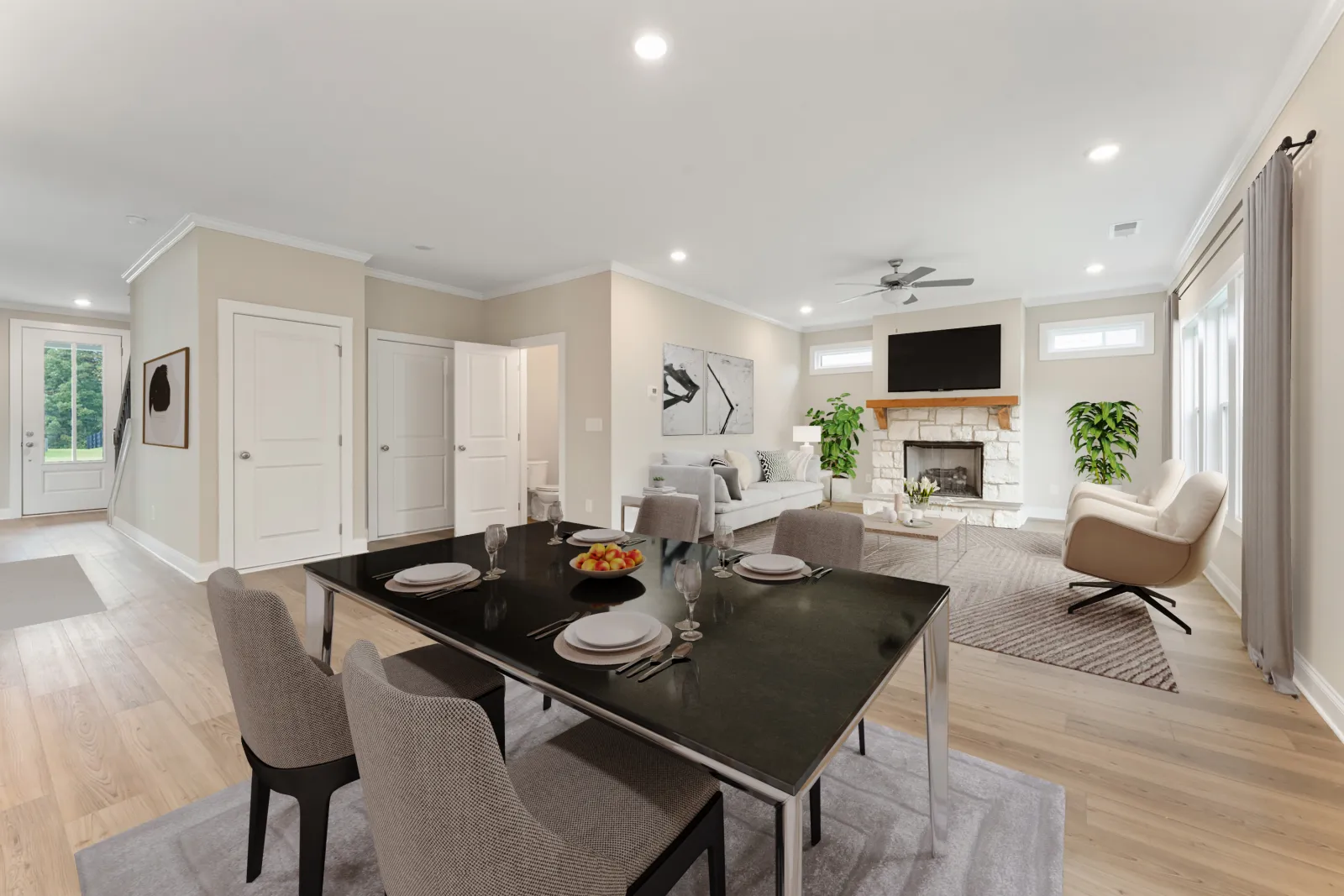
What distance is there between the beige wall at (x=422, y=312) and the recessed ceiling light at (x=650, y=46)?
4.12 meters

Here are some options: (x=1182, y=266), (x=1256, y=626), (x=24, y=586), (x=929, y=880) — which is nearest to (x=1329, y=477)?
(x=1256, y=626)

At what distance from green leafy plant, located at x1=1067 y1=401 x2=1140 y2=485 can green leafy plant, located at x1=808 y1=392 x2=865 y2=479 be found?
2581 mm

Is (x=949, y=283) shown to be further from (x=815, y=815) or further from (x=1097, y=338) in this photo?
(x=815, y=815)

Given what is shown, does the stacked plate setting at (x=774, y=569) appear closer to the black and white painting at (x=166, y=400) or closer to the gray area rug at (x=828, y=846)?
the gray area rug at (x=828, y=846)

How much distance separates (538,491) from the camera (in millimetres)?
6426

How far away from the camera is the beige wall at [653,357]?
5285mm

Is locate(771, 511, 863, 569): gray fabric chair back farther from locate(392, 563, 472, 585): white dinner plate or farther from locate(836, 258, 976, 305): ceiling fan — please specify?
locate(836, 258, 976, 305): ceiling fan

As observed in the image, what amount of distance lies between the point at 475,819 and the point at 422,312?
234 inches

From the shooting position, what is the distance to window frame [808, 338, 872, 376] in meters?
8.21

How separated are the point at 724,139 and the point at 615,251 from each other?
203cm

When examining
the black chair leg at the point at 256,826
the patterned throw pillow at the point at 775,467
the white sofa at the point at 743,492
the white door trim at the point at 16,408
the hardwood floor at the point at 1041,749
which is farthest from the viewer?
the patterned throw pillow at the point at 775,467

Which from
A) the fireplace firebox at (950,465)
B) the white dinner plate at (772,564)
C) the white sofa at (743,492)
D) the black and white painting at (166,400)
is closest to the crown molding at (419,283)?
the black and white painting at (166,400)

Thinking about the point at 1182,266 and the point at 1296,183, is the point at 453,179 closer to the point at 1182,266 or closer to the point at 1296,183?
the point at 1296,183

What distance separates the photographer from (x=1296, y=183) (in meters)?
2.53
